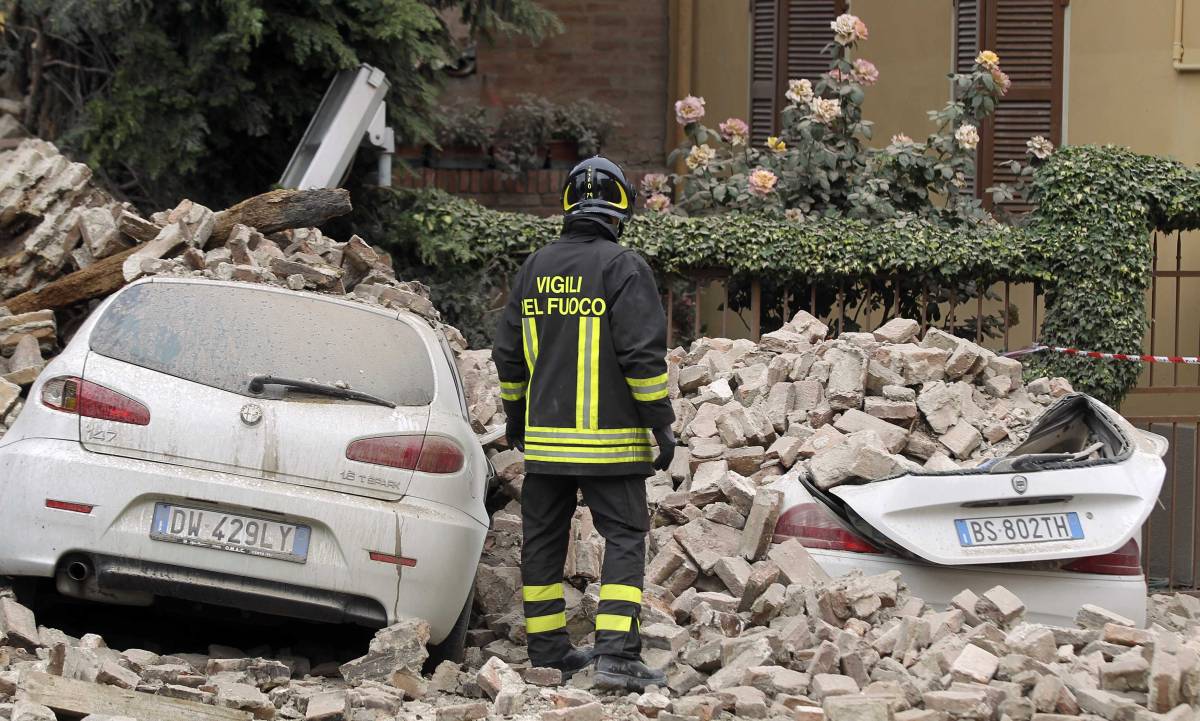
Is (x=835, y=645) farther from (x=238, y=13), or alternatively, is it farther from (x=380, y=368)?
(x=238, y=13)

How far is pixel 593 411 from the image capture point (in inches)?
206

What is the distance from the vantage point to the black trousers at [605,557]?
517 centimetres

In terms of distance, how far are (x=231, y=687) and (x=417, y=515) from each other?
0.86 metres

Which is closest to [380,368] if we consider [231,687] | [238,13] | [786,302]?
[231,687]

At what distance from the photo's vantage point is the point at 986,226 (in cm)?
1166

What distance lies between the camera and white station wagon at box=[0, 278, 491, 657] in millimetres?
4785

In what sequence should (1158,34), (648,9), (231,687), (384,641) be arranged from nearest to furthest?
(231,687) → (384,641) → (1158,34) → (648,9)

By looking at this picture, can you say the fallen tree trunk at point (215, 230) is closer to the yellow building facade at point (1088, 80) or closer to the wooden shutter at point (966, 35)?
the yellow building facade at point (1088, 80)

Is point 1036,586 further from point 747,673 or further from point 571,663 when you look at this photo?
point 571,663

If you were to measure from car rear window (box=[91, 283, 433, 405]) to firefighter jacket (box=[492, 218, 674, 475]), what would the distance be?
0.46 metres

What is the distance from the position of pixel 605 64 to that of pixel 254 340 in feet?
31.8

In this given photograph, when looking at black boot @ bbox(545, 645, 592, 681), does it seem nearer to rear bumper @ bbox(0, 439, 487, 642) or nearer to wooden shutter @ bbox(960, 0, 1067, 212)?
rear bumper @ bbox(0, 439, 487, 642)

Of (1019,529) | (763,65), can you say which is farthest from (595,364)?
(763,65)

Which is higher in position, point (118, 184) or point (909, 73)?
point (909, 73)
